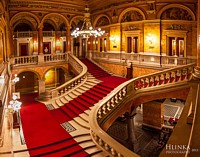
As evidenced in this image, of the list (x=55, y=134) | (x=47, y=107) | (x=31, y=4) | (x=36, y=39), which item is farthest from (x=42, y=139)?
(x=36, y=39)

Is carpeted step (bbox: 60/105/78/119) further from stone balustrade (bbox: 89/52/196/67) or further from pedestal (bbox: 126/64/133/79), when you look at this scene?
stone balustrade (bbox: 89/52/196/67)

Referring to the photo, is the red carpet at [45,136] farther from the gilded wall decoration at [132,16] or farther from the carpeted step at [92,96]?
the gilded wall decoration at [132,16]

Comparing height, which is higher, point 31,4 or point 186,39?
point 31,4

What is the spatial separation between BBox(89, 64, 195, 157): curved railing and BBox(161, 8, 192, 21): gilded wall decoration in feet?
14.9

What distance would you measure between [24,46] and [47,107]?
10499mm

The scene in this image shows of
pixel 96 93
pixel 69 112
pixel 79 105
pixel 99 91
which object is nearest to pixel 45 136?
pixel 69 112

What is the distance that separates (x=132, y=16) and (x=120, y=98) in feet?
28.1

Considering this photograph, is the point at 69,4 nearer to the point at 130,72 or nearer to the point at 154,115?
the point at 130,72

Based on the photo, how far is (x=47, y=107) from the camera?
14.8m

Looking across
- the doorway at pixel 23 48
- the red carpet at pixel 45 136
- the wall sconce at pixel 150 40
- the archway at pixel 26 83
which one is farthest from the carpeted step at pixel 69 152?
the doorway at pixel 23 48

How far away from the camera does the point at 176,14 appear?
15.0 metres

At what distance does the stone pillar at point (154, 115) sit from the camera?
16.7 metres

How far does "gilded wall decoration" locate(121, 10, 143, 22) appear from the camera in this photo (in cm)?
1713

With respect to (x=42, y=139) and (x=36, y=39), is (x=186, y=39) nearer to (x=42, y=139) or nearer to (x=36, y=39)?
(x=42, y=139)
